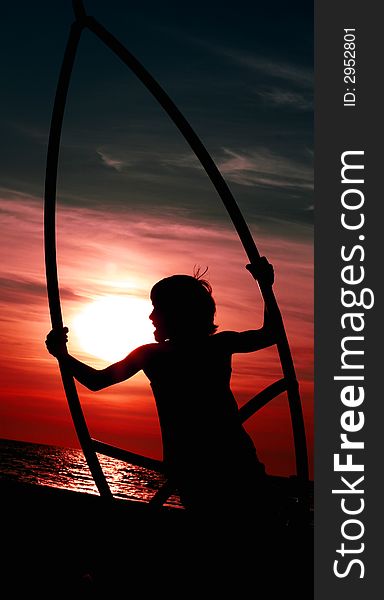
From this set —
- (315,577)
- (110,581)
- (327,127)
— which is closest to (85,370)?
(110,581)

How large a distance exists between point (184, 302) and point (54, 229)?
1840 mm

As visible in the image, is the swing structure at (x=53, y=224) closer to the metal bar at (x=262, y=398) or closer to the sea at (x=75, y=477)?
the metal bar at (x=262, y=398)

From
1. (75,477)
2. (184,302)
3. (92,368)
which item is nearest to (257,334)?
(184,302)

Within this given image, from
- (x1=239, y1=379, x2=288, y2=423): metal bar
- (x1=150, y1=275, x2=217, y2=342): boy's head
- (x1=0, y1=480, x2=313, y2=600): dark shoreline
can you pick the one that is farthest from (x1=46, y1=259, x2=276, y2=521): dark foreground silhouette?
(x1=239, y1=379, x2=288, y2=423): metal bar

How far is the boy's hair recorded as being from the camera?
3.62 m

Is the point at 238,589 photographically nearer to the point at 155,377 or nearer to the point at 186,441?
the point at 186,441

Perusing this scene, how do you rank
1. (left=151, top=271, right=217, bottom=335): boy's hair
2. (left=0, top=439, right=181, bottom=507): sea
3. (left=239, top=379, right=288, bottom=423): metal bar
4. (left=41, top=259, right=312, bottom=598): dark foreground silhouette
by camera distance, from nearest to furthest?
1. (left=41, top=259, right=312, bottom=598): dark foreground silhouette
2. (left=151, top=271, right=217, bottom=335): boy's hair
3. (left=239, top=379, right=288, bottom=423): metal bar
4. (left=0, top=439, right=181, bottom=507): sea

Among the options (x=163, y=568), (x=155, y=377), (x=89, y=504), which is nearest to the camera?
(x=155, y=377)

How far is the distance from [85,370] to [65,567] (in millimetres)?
1642

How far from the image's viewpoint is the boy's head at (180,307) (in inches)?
143

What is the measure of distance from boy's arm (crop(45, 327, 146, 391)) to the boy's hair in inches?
10.4

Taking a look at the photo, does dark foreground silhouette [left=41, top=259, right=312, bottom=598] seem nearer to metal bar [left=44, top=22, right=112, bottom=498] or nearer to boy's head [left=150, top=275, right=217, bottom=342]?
boy's head [left=150, top=275, right=217, bottom=342]

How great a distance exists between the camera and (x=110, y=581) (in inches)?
175

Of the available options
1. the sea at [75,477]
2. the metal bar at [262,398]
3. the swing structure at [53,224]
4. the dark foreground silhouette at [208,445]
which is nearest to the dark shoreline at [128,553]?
the dark foreground silhouette at [208,445]
